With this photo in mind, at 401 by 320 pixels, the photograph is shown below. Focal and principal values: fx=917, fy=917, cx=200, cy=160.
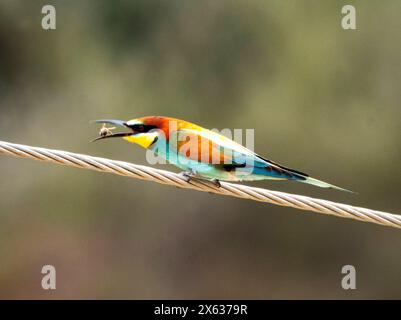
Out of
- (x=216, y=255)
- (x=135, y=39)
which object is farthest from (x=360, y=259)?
(x=135, y=39)

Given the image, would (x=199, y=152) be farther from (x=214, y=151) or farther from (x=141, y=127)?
(x=141, y=127)

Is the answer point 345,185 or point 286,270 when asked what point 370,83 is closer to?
point 345,185

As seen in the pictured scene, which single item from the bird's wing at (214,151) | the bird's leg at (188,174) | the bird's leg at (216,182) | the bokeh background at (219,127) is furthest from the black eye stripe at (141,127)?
the bokeh background at (219,127)

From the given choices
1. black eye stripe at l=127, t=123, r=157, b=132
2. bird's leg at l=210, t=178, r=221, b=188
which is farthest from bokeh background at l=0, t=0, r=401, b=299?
bird's leg at l=210, t=178, r=221, b=188

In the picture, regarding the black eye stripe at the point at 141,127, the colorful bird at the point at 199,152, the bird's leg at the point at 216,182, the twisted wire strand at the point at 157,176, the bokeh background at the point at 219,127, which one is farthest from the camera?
the bokeh background at the point at 219,127

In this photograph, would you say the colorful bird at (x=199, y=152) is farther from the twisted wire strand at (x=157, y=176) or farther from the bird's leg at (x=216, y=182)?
the twisted wire strand at (x=157, y=176)

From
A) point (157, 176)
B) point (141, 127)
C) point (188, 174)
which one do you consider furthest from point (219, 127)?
point (157, 176)
